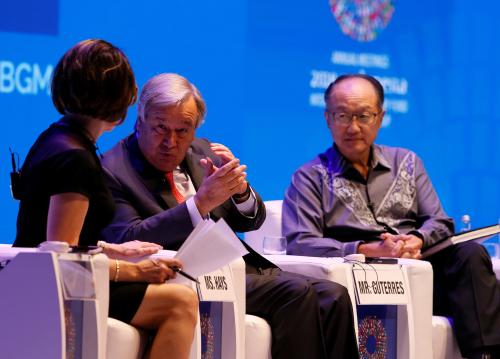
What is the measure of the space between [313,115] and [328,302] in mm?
2109

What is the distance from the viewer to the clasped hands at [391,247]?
13.0ft

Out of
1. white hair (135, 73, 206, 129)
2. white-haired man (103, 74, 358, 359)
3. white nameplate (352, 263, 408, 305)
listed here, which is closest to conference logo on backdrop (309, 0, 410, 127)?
white-haired man (103, 74, 358, 359)

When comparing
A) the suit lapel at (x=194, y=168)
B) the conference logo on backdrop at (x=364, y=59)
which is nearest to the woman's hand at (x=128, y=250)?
the suit lapel at (x=194, y=168)

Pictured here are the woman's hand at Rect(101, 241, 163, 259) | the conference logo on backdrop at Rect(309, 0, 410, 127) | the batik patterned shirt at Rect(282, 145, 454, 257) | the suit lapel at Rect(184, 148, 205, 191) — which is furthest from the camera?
the conference logo on backdrop at Rect(309, 0, 410, 127)

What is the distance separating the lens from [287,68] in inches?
212

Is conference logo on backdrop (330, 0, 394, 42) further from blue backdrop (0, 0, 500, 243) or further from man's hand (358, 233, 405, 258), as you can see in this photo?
man's hand (358, 233, 405, 258)

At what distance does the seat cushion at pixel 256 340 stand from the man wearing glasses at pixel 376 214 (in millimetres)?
618

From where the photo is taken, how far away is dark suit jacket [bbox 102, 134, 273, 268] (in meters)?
3.48

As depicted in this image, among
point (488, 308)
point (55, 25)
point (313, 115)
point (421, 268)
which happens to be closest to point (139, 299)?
point (421, 268)

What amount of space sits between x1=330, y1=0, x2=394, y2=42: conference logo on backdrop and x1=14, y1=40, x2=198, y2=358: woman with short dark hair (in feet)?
9.10

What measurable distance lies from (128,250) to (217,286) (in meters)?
0.39

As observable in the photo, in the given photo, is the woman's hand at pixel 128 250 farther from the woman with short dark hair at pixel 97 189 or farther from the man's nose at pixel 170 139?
the man's nose at pixel 170 139

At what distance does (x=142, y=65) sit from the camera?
4.83 m

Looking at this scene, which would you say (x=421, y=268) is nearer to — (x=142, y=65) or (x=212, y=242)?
(x=212, y=242)
